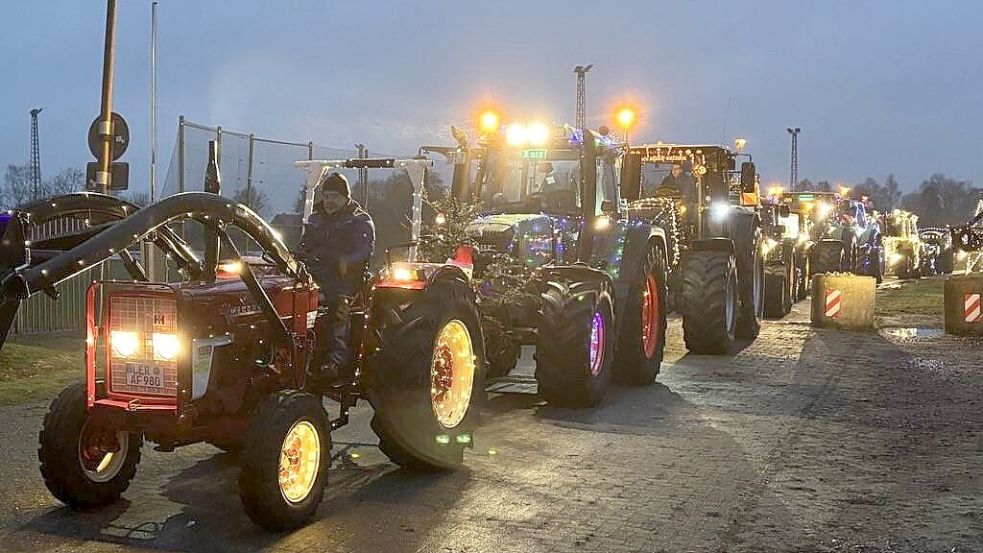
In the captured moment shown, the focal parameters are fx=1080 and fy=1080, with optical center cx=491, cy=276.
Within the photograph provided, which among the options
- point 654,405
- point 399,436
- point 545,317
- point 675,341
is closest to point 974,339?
point 675,341

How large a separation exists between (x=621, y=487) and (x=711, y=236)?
964 cm

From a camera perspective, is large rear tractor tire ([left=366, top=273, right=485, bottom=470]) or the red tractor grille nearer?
the red tractor grille

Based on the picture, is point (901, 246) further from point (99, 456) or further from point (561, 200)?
point (99, 456)

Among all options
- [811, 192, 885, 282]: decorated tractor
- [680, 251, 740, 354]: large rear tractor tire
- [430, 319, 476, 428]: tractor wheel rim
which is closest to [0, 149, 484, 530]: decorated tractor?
[430, 319, 476, 428]: tractor wheel rim

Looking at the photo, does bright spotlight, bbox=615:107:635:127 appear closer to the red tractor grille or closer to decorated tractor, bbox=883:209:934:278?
the red tractor grille

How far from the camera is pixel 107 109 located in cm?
1411

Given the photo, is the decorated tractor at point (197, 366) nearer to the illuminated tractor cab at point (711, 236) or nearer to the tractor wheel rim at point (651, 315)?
the tractor wheel rim at point (651, 315)

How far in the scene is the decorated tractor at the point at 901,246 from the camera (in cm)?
3516

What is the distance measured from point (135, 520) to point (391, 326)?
1993mm

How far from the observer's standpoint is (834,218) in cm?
2806

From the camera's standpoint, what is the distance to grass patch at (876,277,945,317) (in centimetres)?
2116

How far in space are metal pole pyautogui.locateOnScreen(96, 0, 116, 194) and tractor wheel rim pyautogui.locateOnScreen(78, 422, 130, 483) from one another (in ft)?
25.2

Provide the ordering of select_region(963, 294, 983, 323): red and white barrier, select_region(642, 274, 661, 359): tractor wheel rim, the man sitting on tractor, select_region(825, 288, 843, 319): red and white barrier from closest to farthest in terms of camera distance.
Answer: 1. the man sitting on tractor
2. select_region(642, 274, 661, 359): tractor wheel rim
3. select_region(963, 294, 983, 323): red and white barrier
4. select_region(825, 288, 843, 319): red and white barrier

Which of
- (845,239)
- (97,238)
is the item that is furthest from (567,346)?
(845,239)
